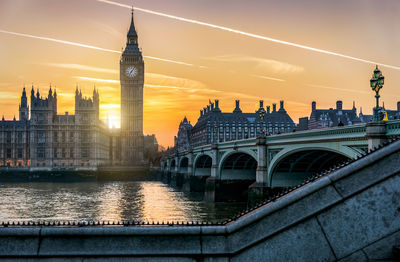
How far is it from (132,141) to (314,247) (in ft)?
352

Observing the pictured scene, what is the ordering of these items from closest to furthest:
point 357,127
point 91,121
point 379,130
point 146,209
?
1. point 379,130
2. point 357,127
3. point 146,209
4. point 91,121

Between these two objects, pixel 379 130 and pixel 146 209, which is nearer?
pixel 379 130

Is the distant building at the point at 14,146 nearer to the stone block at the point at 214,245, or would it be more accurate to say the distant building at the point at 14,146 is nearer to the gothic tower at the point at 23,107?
the gothic tower at the point at 23,107

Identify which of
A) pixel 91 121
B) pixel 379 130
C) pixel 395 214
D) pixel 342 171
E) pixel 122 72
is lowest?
pixel 395 214

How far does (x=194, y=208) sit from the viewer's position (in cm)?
3603

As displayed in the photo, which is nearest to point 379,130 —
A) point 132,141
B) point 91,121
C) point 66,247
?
point 66,247

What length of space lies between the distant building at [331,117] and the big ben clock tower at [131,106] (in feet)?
160

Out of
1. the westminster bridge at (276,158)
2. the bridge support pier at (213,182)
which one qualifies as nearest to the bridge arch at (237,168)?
the westminster bridge at (276,158)

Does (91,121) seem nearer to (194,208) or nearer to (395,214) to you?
(194,208)

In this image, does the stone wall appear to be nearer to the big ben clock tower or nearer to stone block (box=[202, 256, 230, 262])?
stone block (box=[202, 256, 230, 262])

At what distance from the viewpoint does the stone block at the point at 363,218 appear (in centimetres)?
723

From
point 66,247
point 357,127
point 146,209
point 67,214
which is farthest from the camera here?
point 146,209

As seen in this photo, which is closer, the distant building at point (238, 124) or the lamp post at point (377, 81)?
the lamp post at point (377, 81)

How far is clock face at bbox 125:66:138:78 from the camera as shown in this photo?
376 ft
